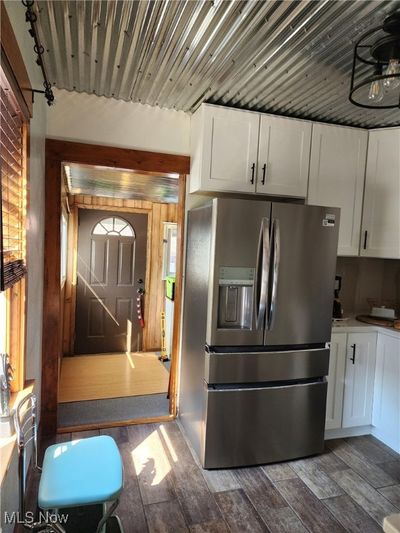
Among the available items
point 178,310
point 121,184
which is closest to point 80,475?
point 178,310

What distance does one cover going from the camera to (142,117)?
8.61 feet

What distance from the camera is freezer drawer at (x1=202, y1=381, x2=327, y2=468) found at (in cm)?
218

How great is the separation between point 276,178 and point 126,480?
2257 mm

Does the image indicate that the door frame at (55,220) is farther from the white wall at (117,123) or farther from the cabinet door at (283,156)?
the cabinet door at (283,156)

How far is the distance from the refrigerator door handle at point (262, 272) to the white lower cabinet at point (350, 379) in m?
0.76

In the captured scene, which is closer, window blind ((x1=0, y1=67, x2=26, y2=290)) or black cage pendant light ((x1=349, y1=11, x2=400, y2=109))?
window blind ((x1=0, y1=67, x2=26, y2=290))

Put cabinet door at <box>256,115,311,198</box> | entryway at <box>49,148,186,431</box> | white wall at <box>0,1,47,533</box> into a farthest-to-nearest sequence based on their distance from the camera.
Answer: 1. entryway at <box>49,148,186,431</box>
2. cabinet door at <box>256,115,311,198</box>
3. white wall at <box>0,1,47,533</box>

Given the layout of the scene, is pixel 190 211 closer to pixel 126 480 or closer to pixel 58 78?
pixel 58 78

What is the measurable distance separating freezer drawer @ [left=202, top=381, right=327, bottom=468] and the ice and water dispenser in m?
0.44

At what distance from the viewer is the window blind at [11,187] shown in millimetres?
1259

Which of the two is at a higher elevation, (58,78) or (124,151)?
(58,78)

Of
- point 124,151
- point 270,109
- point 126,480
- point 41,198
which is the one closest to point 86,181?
point 124,151

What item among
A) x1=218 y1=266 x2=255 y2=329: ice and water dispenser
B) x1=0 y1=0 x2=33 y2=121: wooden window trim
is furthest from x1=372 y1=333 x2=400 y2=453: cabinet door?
x1=0 y1=0 x2=33 y2=121: wooden window trim

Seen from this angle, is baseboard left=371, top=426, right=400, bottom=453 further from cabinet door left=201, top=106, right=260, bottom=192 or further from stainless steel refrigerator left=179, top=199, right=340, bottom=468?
cabinet door left=201, top=106, right=260, bottom=192
